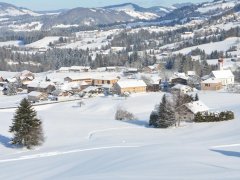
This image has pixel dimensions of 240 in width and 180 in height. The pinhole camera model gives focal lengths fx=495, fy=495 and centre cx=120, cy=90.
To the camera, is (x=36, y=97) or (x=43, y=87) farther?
(x=43, y=87)

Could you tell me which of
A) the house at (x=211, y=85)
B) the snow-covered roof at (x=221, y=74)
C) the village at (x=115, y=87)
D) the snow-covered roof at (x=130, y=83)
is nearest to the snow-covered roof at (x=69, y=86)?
the village at (x=115, y=87)

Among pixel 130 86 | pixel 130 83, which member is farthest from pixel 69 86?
pixel 130 86

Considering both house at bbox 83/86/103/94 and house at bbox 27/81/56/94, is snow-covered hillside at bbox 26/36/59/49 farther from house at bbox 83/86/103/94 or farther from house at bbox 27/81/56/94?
house at bbox 83/86/103/94

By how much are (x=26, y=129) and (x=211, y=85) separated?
125 ft

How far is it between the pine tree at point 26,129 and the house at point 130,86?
32111 millimetres

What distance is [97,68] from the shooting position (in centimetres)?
10575

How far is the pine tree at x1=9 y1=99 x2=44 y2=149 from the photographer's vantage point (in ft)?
92.6

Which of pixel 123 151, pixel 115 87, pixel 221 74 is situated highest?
pixel 221 74

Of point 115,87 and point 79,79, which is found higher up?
point 79,79

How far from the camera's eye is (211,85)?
62.7 m

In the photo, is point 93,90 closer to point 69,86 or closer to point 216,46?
point 69,86

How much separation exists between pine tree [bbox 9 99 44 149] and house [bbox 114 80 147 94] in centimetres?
3211

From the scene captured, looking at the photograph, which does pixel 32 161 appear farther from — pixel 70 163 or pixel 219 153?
pixel 219 153

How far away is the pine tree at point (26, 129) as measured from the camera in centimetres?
2823
